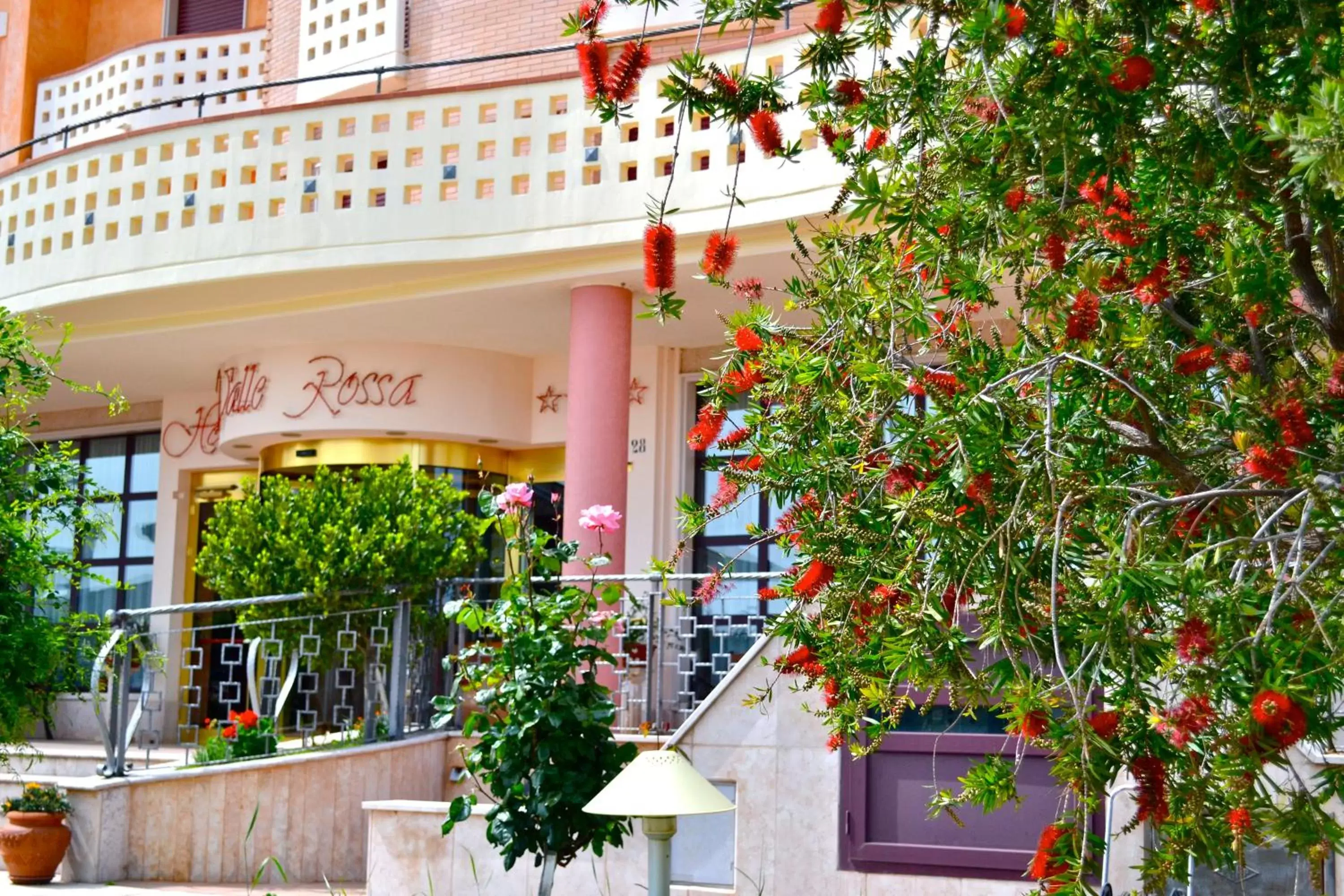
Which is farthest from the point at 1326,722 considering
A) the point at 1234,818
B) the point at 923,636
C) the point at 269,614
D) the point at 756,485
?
the point at 269,614

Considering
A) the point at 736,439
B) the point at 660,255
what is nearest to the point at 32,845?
the point at 736,439

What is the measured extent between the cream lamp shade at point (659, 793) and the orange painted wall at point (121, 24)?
15016 millimetres

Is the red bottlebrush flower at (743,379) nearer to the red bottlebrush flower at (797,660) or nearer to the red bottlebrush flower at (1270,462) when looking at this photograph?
the red bottlebrush flower at (797,660)

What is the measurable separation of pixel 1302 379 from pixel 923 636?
3.81 ft

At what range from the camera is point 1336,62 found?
277cm

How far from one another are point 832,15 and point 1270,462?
1.58 meters

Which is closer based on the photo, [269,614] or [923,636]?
[923,636]

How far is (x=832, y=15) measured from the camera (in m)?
3.84

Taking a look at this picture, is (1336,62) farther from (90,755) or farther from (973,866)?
(90,755)

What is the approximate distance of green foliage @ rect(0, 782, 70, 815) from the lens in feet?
29.9

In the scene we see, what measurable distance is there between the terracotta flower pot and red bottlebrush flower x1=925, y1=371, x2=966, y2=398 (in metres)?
7.18

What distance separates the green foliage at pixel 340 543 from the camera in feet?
35.5

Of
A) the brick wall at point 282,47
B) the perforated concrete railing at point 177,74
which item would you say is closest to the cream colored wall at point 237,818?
the brick wall at point 282,47

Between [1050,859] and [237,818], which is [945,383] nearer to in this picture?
[1050,859]
